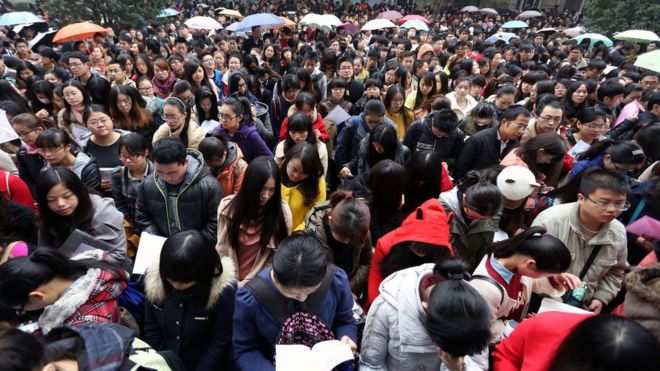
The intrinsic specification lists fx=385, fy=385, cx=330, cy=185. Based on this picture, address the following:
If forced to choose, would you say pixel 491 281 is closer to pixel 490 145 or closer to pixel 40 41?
pixel 490 145

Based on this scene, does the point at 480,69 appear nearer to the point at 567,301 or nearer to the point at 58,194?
the point at 567,301

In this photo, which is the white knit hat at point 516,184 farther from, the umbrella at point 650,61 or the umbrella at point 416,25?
the umbrella at point 416,25

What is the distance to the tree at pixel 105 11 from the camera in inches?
446

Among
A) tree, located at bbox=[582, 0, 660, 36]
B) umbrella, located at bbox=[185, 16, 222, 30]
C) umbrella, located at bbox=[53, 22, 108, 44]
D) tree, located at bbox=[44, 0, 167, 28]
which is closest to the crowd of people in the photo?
umbrella, located at bbox=[53, 22, 108, 44]

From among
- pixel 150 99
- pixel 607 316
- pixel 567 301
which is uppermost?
pixel 607 316

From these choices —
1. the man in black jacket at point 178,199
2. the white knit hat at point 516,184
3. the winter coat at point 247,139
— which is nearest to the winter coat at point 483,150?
the white knit hat at point 516,184

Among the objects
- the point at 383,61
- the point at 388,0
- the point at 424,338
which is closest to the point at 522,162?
the point at 424,338

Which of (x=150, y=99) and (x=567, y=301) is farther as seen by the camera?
(x=150, y=99)

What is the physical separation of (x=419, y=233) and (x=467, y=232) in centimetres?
66

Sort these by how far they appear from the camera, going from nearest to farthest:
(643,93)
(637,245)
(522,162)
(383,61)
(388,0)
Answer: (637,245), (522,162), (643,93), (383,61), (388,0)

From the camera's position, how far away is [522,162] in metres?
3.48

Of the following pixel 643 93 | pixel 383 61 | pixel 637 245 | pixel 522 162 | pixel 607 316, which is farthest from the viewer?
pixel 383 61

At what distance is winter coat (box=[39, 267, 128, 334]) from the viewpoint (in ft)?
6.22

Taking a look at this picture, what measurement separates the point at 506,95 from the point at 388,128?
2.40 meters
